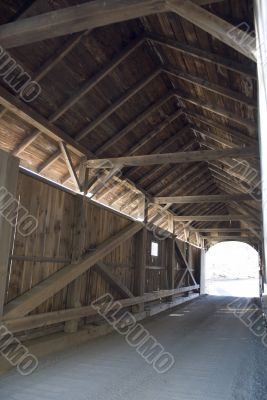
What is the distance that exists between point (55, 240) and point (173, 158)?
2.82m

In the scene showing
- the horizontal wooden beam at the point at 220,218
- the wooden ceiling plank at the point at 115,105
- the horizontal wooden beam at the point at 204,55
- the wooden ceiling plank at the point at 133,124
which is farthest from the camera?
the horizontal wooden beam at the point at 220,218

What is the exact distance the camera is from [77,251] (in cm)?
588

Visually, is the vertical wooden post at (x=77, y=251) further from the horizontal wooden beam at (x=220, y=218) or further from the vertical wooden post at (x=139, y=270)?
the horizontal wooden beam at (x=220, y=218)

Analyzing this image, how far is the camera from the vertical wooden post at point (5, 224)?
13.0 feet

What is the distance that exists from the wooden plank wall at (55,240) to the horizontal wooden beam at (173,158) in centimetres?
92

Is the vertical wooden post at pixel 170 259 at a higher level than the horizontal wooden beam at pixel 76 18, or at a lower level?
lower

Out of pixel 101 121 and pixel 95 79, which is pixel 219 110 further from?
pixel 95 79

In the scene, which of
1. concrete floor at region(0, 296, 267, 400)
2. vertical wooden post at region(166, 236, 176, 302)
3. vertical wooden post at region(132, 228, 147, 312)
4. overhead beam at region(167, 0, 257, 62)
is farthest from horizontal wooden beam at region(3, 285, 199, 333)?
vertical wooden post at region(166, 236, 176, 302)

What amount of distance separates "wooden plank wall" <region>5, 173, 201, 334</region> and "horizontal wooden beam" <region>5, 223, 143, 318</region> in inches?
4.1

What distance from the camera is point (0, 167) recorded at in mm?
4031

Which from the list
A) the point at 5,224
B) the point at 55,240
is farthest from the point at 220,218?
the point at 5,224

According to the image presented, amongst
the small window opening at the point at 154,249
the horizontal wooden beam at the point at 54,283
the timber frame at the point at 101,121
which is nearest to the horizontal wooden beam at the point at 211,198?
the timber frame at the point at 101,121

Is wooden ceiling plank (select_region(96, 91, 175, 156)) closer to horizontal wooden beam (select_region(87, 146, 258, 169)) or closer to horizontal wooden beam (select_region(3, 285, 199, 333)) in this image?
horizontal wooden beam (select_region(87, 146, 258, 169))

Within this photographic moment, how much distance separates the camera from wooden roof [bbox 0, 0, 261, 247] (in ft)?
16.8
